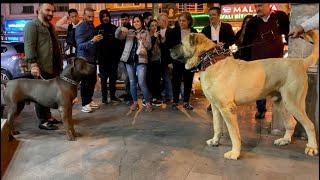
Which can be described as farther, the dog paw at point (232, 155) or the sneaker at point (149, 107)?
the sneaker at point (149, 107)

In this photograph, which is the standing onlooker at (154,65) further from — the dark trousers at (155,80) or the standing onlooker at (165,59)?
the standing onlooker at (165,59)

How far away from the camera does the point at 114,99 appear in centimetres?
838

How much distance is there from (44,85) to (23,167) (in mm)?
1421

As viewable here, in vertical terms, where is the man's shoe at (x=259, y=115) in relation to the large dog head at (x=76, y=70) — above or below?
below

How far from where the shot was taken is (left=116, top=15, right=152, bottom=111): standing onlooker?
7.32 meters

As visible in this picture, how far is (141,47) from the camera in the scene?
732 cm

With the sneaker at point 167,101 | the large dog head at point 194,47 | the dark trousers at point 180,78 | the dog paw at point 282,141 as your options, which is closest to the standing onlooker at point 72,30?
the dark trousers at point 180,78

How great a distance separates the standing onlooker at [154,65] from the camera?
7.64 m

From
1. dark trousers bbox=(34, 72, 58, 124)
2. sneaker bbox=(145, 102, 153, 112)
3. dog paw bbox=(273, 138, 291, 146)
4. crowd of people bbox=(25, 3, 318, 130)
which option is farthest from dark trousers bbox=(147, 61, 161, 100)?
dog paw bbox=(273, 138, 291, 146)

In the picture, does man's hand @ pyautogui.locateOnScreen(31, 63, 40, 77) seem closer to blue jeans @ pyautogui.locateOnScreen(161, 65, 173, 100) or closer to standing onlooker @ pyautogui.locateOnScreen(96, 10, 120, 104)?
standing onlooker @ pyautogui.locateOnScreen(96, 10, 120, 104)

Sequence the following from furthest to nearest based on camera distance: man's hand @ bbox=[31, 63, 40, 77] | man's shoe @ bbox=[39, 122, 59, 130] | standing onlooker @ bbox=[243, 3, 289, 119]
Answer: man's shoe @ bbox=[39, 122, 59, 130] < standing onlooker @ bbox=[243, 3, 289, 119] < man's hand @ bbox=[31, 63, 40, 77]

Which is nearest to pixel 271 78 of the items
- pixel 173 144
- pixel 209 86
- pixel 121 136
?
pixel 209 86

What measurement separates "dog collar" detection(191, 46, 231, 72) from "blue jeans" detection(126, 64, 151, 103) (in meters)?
2.62

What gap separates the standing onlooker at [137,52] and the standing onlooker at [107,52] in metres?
0.34
